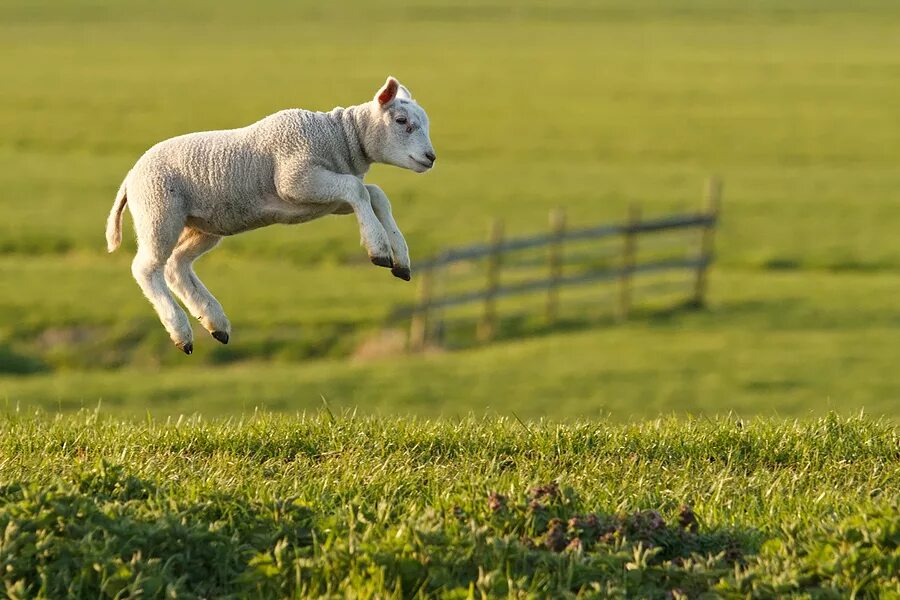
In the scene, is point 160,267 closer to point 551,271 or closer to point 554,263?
point 551,271

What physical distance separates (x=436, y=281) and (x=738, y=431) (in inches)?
1162

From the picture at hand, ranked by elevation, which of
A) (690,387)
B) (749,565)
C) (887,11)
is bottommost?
(690,387)

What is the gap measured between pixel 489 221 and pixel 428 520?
122ft

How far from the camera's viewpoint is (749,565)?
19.0 ft

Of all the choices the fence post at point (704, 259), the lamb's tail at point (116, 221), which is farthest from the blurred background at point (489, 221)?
the lamb's tail at point (116, 221)

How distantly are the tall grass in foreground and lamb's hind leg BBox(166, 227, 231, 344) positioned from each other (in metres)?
0.79

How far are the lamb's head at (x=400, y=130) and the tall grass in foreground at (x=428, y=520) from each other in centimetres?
149

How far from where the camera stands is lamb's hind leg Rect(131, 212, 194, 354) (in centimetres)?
590

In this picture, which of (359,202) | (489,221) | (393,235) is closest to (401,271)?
(393,235)

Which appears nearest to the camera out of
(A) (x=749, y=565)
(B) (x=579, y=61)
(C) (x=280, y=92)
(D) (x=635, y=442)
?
(A) (x=749, y=565)

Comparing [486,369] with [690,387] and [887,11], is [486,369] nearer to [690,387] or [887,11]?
[690,387]

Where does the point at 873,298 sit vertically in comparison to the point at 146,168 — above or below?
below

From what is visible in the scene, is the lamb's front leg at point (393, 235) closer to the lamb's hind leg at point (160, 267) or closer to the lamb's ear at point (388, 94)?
the lamb's ear at point (388, 94)

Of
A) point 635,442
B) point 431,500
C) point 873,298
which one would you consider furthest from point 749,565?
point 873,298
